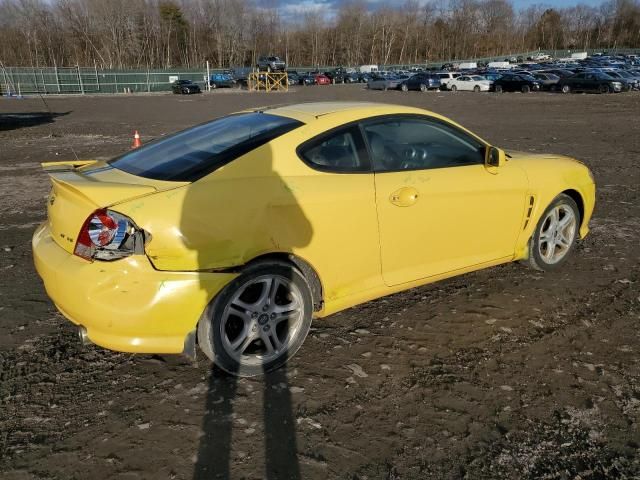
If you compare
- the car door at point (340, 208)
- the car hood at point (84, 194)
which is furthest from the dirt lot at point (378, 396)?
the car hood at point (84, 194)

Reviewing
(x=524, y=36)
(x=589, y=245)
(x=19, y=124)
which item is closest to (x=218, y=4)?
(x=524, y=36)

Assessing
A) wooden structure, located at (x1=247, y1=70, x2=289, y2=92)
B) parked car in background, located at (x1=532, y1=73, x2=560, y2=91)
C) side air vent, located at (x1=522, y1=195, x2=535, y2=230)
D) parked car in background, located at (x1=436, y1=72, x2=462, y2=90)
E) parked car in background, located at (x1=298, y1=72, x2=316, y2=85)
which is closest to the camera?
side air vent, located at (x1=522, y1=195, x2=535, y2=230)

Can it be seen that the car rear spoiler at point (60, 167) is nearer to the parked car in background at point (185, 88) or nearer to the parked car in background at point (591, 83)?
the parked car in background at point (591, 83)

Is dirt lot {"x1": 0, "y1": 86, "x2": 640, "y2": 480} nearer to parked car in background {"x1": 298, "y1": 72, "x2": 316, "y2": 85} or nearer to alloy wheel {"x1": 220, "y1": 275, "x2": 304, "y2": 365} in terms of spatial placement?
alloy wheel {"x1": 220, "y1": 275, "x2": 304, "y2": 365}

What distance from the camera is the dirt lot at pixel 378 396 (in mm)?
2574

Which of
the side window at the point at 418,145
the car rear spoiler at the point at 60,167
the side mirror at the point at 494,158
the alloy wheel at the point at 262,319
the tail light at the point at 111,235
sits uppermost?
the side window at the point at 418,145

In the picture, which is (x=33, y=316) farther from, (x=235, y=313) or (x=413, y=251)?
(x=413, y=251)

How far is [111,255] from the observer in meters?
2.89

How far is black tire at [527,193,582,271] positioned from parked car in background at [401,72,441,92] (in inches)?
1756

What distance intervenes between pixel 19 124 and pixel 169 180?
66.3 feet

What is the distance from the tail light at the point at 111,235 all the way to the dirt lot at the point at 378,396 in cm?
85

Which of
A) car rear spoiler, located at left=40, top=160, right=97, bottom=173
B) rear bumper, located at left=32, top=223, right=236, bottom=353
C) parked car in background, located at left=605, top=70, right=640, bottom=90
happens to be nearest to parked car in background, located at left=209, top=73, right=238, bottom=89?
parked car in background, located at left=605, top=70, right=640, bottom=90

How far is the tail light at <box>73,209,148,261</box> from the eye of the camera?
2.87 m

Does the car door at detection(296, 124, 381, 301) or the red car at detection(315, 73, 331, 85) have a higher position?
the car door at detection(296, 124, 381, 301)
